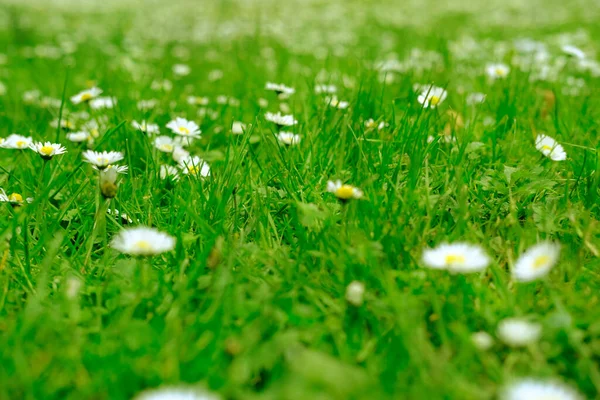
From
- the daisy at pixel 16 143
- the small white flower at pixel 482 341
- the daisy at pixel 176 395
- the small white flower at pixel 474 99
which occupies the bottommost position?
the daisy at pixel 16 143

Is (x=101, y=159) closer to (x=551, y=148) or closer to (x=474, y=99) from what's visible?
(x=551, y=148)

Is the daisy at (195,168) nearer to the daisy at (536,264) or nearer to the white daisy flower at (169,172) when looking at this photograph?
the white daisy flower at (169,172)

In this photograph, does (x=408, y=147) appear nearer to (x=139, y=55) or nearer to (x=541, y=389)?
(x=541, y=389)

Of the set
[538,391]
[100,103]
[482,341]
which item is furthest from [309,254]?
[100,103]

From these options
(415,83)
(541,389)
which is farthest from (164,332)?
(415,83)

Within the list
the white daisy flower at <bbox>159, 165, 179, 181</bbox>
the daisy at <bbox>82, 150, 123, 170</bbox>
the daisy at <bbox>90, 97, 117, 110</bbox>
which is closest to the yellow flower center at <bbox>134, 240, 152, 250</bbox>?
the daisy at <bbox>82, 150, 123, 170</bbox>

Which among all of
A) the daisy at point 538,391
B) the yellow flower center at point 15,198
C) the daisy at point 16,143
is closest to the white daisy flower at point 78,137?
the daisy at point 16,143

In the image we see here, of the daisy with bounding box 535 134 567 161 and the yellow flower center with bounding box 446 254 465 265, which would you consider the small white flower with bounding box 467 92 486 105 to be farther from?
the yellow flower center with bounding box 446 254 465 265
